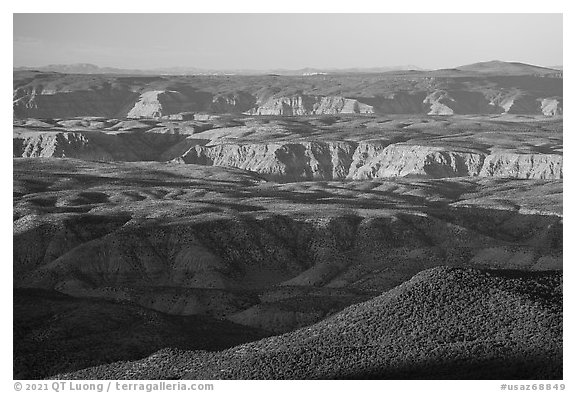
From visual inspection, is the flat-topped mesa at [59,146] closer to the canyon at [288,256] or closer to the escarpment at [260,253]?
the canyon at [288,256]

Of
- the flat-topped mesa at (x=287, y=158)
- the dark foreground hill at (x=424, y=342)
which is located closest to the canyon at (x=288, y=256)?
the dark foreground hill at (x=424, y=342)

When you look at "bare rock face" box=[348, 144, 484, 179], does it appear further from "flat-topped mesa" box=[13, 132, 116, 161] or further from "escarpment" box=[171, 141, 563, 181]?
"flat-topped mesa" box=[13, 132, 116, 161]

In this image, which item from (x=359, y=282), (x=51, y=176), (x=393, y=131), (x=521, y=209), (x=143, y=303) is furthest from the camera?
(x=393, y=131)

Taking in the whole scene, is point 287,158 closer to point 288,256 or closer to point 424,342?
point 288,256

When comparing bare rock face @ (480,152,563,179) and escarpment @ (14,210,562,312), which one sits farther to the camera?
bare rock face @ (480,152,563,179)

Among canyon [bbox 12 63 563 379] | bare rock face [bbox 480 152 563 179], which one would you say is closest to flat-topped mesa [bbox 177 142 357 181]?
canyon [bbox 12 63 563 379]

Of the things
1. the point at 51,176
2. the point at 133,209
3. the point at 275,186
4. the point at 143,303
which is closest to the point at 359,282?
the point at 143,303

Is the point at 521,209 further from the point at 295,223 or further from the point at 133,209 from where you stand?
the point at 133,209
